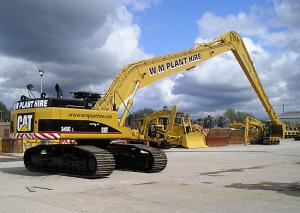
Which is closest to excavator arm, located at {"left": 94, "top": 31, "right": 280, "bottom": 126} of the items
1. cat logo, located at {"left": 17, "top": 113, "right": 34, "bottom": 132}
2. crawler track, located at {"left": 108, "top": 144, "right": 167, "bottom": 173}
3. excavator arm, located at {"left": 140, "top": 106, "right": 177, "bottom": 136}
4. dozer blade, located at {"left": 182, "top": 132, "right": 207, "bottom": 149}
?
crawler track, located at {"left": 108, "top": 144, "right": 167, "bottom": 173}

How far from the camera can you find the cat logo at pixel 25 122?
14227mm

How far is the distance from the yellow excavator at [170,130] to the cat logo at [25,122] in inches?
681

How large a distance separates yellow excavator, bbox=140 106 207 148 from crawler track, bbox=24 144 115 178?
16.1 metres

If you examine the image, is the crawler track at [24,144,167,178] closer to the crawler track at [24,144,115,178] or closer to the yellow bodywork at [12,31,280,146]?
the crawler track at [24,144,115,178]

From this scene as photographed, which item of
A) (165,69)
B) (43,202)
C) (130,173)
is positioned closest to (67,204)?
(43,202)

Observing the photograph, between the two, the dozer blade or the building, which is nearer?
the dozer blade

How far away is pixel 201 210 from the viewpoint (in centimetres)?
846

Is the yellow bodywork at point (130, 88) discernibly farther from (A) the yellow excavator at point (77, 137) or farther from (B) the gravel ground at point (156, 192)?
(B) the gravel ground at point (156, 192)

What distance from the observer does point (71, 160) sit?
567 inches

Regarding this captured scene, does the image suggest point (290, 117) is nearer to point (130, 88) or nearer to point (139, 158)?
point (130, 88)

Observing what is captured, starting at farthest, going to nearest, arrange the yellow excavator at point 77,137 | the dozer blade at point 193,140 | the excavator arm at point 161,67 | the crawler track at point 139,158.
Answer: the dozer blade at point 193,140, the excavator arm at point 161,67, the crawler track at point 139,158, the yellow excavator at point 77,137

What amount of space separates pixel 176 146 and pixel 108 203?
25658mm

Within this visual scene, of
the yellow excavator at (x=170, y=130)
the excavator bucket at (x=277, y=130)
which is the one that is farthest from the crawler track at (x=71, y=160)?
the excavator bucket at (x=277, y=130)

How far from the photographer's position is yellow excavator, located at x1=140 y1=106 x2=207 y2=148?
32.8 metres
